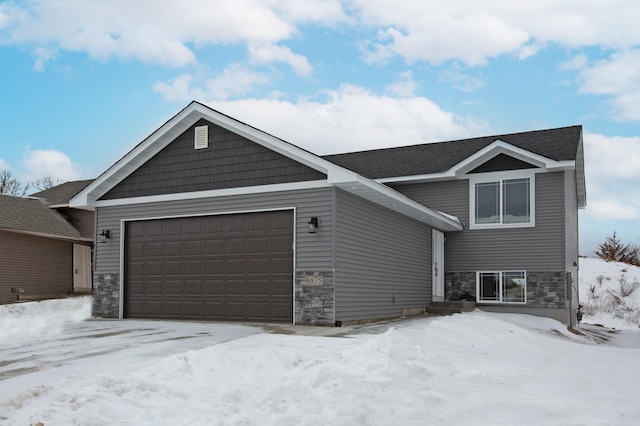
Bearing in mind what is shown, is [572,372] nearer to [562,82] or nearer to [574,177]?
[562,82]

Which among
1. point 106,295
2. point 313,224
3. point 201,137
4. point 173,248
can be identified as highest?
point 201,137

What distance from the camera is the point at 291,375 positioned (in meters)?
7.29

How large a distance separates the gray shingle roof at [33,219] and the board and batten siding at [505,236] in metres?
13.6

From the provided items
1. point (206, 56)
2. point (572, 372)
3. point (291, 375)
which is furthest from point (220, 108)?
point (572, 372)

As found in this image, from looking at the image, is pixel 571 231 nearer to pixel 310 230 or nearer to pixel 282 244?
pixel 310 230

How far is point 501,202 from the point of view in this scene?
19328mm

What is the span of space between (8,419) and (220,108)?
10.3 meters

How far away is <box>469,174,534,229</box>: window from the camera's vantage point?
62.0 ft

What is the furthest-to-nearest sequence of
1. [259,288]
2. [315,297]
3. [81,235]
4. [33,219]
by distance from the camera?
1. [81,235]
2. [33,219]
3. [259,288]
4. [315,297]

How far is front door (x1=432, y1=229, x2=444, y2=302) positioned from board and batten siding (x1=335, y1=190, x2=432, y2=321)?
1.66 feet

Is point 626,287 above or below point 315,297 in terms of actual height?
below

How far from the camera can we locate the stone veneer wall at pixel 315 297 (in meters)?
12.8

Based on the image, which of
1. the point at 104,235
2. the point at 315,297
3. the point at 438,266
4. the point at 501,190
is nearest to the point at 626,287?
the point at 501,190

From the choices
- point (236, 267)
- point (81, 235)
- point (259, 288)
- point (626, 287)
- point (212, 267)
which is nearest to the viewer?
point (259, 288)
